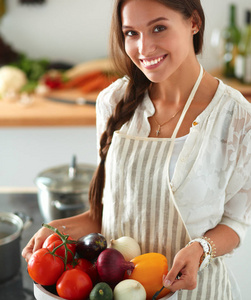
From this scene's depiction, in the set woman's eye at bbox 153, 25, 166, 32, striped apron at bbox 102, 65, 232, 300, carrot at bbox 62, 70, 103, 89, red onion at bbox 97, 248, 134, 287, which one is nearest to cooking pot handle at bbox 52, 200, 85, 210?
striped apron at bbox 102, 65, 232, 300

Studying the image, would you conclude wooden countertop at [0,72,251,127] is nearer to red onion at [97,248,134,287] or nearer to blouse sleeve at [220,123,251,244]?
blouse sleeve at [220,123,251,244]

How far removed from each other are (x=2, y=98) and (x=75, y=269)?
2203mm

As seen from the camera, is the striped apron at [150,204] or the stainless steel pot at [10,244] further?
the stainless steel pot at [10,244]

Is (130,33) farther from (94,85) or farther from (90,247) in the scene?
(94,85)

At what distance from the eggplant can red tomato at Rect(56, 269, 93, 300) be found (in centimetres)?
6

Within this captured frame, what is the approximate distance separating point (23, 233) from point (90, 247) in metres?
0.57

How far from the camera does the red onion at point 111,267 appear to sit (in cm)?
85

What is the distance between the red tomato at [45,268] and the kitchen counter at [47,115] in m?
1.67

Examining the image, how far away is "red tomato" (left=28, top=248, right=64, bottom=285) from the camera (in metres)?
0.85

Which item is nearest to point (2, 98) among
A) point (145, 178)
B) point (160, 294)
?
point (145, 178)

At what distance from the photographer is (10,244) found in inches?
45.4

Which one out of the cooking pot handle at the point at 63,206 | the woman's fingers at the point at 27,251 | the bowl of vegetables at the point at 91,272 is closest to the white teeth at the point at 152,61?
the bowl of vegetables at the point at 91,272

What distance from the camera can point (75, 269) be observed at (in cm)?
85

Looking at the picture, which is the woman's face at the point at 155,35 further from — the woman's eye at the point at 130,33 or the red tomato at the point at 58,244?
the red tomato at the point at 58,244
